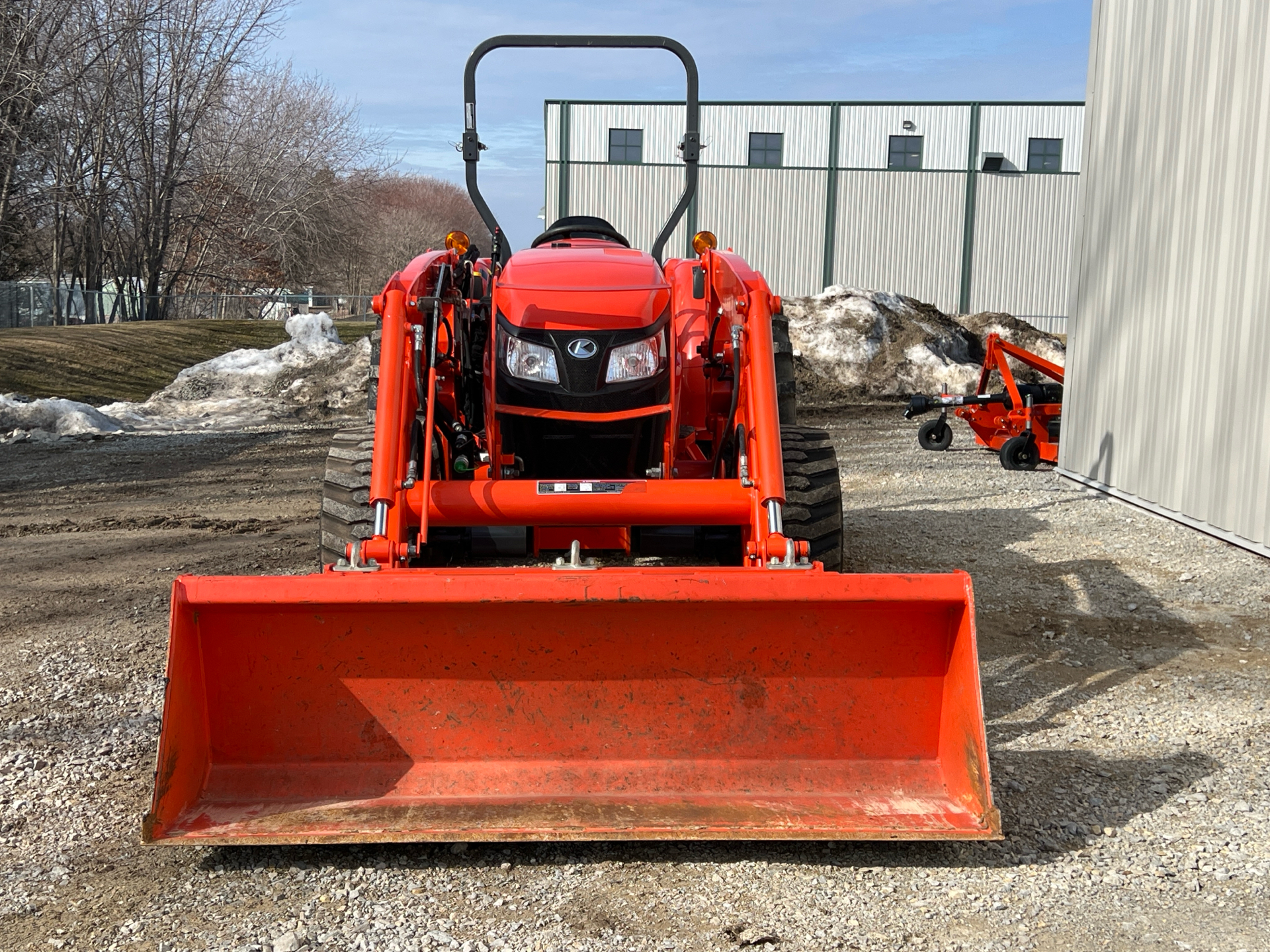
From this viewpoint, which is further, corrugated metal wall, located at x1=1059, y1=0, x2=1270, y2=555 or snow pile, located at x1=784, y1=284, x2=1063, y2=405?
snow pile, located at x1=784, y1=284, x2=1063, y2=405

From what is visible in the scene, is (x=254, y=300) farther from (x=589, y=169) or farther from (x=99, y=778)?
(x=99, y=778)

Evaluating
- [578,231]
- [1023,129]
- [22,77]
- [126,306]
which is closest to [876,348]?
[578,231]

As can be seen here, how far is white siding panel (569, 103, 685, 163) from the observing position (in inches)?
1276

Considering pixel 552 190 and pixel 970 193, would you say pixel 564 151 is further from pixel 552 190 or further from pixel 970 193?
pixel 970 193

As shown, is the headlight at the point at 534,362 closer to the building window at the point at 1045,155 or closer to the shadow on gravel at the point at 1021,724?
the shadow on gravel at the point at 1021,724

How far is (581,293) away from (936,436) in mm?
8021

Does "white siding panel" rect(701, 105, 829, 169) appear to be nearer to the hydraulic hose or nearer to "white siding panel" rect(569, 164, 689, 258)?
"white siding panel" rect(569, 164, 689, 258)

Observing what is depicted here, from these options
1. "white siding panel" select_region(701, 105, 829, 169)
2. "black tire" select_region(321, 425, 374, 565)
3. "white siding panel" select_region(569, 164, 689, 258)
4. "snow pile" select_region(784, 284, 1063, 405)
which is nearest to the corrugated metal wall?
"black tire" select_region(321, 425, 374, 565)

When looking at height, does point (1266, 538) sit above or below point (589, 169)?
below

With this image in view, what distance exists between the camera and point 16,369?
53.9ft

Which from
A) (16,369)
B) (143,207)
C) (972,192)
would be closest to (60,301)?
(143,207)

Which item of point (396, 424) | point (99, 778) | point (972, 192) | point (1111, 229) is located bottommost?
point (99, 778)

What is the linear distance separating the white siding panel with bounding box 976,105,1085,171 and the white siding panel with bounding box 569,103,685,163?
8.48 m

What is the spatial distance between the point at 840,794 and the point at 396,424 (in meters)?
1.94
